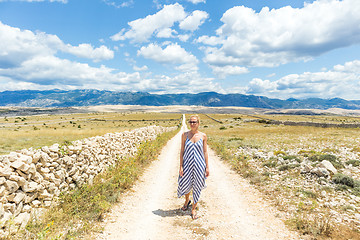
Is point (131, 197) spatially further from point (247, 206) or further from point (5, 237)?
point (247, 206)

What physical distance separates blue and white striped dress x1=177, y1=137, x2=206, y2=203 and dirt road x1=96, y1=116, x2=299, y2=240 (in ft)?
3.50

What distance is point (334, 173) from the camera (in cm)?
1048

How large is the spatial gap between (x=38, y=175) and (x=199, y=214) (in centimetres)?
608

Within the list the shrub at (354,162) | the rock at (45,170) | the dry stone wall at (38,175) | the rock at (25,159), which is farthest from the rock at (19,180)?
the shrub at (354,162)

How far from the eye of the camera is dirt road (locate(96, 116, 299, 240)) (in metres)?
5.89

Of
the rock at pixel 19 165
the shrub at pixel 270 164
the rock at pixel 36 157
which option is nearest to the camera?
the rock at pixel 19 165

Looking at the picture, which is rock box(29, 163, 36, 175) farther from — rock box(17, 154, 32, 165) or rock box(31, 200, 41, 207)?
rock box(31, 200, 41, 207)

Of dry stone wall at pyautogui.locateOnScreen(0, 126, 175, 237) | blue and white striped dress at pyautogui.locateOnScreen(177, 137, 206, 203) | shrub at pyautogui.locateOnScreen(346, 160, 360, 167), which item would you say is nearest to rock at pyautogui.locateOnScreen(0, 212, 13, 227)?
dry stone wall at pyautogui.locateOnScreen(0, 126, 175, 237)

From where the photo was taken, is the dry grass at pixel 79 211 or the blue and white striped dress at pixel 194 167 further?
the blue and white striped dress at pixel 194 167

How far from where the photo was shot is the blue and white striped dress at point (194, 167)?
22.4 ft

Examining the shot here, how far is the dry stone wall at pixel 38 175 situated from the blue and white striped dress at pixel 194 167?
5010mm

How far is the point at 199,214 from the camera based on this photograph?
7.16 meters

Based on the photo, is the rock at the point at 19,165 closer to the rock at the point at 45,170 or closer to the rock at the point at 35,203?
the rock at the point at 45,170

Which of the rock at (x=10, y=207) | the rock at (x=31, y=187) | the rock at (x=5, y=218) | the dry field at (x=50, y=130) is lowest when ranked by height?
the dry field at (x=50, y=130)
